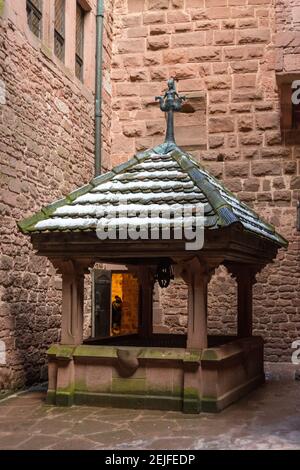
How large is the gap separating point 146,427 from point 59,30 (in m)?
6.47

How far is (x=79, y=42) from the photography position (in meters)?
11.0

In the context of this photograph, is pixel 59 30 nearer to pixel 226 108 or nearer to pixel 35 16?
pixel 35 16

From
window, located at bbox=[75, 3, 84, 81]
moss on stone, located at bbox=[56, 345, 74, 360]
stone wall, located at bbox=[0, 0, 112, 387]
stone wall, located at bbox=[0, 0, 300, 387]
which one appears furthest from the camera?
window, located at bbox=[75, 3, 84, 81]

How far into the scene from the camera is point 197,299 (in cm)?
663

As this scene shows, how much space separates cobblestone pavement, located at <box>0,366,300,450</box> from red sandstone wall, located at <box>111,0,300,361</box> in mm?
4228

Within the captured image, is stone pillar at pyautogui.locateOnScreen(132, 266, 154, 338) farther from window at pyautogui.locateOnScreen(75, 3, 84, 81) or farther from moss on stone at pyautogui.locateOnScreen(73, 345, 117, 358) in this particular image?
window at pyautogui.locateOnScreen(75, 3, 84, 81)

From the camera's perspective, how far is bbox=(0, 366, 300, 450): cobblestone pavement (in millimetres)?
5195

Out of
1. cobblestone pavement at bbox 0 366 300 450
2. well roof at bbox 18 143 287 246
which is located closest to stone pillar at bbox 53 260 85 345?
well roof at bbox 18 143 287 246

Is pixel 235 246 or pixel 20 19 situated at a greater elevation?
pixel 20 19

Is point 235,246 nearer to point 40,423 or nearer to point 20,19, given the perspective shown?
point 40,423

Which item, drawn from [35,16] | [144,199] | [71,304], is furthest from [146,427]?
[35,16]

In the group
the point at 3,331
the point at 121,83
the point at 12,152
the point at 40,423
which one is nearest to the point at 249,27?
the point at 121,83

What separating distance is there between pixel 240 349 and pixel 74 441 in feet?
9.32

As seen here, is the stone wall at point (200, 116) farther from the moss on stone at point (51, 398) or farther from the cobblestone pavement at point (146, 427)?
the cobblestone pavement at point (146, 427)
